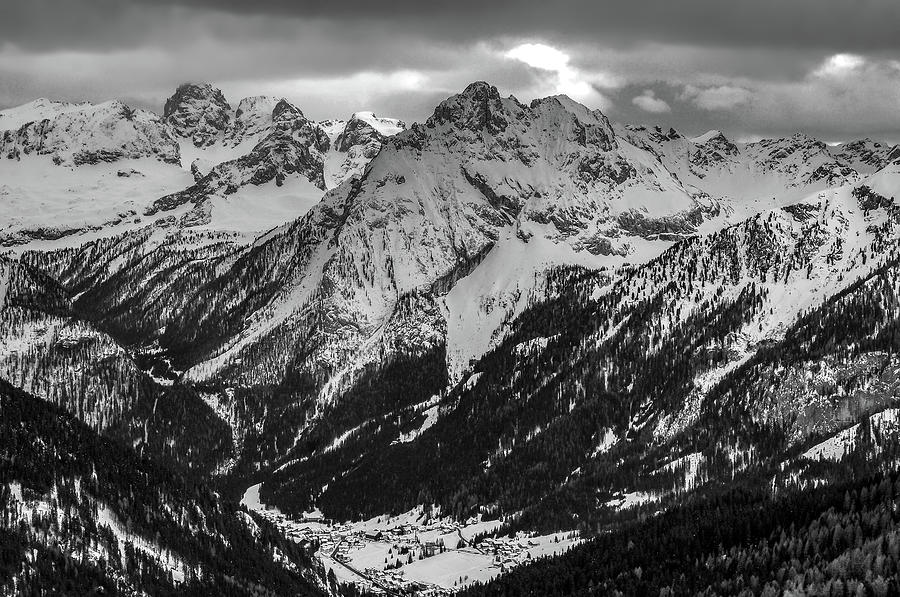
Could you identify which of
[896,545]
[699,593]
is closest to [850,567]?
[896,545]

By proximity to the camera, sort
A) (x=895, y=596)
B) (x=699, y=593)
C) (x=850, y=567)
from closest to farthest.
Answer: (x=895, y=596)
(x=850, y=567)
(x=699, y=593)

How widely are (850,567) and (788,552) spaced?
19.3 m

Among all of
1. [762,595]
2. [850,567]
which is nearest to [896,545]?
[850,567]

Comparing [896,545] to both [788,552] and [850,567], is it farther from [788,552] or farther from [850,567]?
[788,552]

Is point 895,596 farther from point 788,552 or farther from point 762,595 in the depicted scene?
point 788,552

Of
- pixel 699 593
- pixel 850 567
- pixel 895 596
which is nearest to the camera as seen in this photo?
pixel 895 596

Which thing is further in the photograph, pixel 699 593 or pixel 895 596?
pixel 699 593

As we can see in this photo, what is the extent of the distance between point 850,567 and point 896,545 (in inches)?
305

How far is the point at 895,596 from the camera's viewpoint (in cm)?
16812

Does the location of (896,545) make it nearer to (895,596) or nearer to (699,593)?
(895,596)

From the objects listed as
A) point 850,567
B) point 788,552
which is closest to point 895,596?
point 850,567

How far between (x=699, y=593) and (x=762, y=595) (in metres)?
13.9

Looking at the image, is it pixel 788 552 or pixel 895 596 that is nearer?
pixel 895 596

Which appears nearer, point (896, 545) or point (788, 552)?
point (896, 545)
